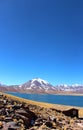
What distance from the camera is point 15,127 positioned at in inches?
531

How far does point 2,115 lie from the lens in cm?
1583

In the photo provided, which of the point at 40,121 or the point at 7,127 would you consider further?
the point at 40,121

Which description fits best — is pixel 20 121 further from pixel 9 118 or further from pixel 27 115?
pixel 27 115

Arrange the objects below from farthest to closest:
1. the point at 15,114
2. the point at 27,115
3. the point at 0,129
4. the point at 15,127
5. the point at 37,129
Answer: the point at 27,115, the point at 15,114, the point at 37,129, the point at 15,127, the point at 0,129

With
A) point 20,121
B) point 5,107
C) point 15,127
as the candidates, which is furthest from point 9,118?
point 5,107

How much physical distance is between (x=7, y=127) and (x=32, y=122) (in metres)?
4.40

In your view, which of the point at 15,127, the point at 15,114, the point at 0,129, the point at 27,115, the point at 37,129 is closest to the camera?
the point at 0,129

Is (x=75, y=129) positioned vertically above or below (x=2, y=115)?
below

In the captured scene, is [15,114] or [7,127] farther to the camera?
[15,114]

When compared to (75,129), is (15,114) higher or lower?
higher

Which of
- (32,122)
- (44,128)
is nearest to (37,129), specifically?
(44,128)

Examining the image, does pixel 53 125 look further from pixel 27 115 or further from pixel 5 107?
pixel 5 107

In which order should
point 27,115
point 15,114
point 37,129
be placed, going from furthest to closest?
point 27,115, point 15,114, point 37,129

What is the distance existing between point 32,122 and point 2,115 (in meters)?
2.71
